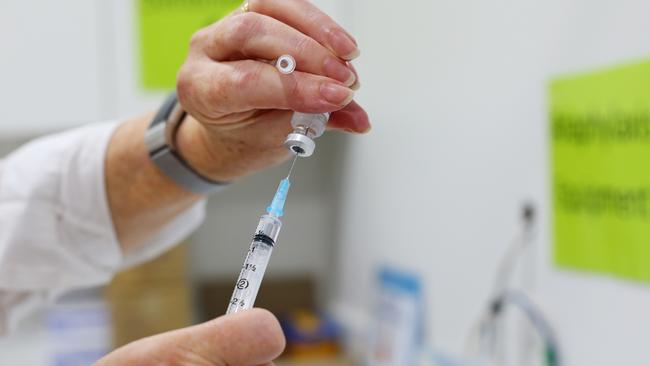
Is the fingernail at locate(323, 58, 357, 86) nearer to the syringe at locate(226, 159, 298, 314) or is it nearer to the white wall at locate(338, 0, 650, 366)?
the syringe at locate(226, 159, 298, 314)

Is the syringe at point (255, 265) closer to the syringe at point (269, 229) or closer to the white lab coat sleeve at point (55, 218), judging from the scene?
the syringe at point (269, 229)

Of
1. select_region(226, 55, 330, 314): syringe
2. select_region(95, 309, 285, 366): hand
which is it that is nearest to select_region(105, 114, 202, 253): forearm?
select_region(226, 55, 330, 314): syringe

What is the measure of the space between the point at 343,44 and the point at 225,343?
27 centimetres

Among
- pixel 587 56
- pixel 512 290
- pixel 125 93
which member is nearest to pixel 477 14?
pixel 587 56

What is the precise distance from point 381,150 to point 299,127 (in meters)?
0.93

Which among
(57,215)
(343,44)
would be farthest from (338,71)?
(57,215)

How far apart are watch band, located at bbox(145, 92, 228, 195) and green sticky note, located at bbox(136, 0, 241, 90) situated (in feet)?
2.49

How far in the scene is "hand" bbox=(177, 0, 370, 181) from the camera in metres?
0.58

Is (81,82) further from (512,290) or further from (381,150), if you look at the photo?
(512,290)

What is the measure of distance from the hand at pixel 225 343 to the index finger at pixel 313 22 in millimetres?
240

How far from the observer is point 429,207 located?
4.17 feet

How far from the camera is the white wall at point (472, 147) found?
83 centimetres

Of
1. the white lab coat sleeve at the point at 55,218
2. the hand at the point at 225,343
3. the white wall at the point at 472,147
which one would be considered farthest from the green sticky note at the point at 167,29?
the hand at the point at 225,343

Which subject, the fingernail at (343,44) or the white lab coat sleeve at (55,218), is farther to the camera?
the white lab coat sleeve at (55,218)
